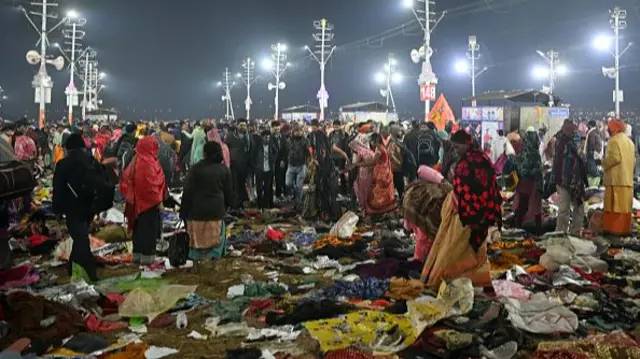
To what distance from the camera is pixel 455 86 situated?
72000 millimetres

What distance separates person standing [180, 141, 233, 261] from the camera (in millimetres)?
7969

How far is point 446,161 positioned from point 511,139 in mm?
A: 4777

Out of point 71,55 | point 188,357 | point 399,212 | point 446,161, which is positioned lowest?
point 188,357

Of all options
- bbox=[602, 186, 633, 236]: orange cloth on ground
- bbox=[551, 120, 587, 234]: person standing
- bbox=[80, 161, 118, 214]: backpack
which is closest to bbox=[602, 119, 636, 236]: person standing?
bbox=[602, 186, 633, 236]: orange cloth on ground

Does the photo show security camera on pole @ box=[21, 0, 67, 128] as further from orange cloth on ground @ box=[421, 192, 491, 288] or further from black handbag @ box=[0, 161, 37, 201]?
orange cloth on ground @ box=[421, 192, 491, 288]

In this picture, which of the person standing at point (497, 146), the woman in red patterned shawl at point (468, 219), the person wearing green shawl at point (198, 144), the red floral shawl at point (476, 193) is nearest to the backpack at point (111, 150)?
the person wearing green shawl at point (198, 144)

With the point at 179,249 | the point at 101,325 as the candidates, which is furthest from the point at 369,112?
the point at 101,325

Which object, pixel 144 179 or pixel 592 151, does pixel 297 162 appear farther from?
pixel 592 151

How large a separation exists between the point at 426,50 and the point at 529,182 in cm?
1663

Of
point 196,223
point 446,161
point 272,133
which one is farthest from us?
point 272,133

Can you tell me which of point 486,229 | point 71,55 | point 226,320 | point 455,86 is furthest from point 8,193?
point 455,86

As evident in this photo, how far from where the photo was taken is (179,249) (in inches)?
321

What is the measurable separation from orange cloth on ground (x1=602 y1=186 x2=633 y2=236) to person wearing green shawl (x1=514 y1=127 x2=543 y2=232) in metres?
1.07

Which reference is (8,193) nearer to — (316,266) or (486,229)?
(316,266)
